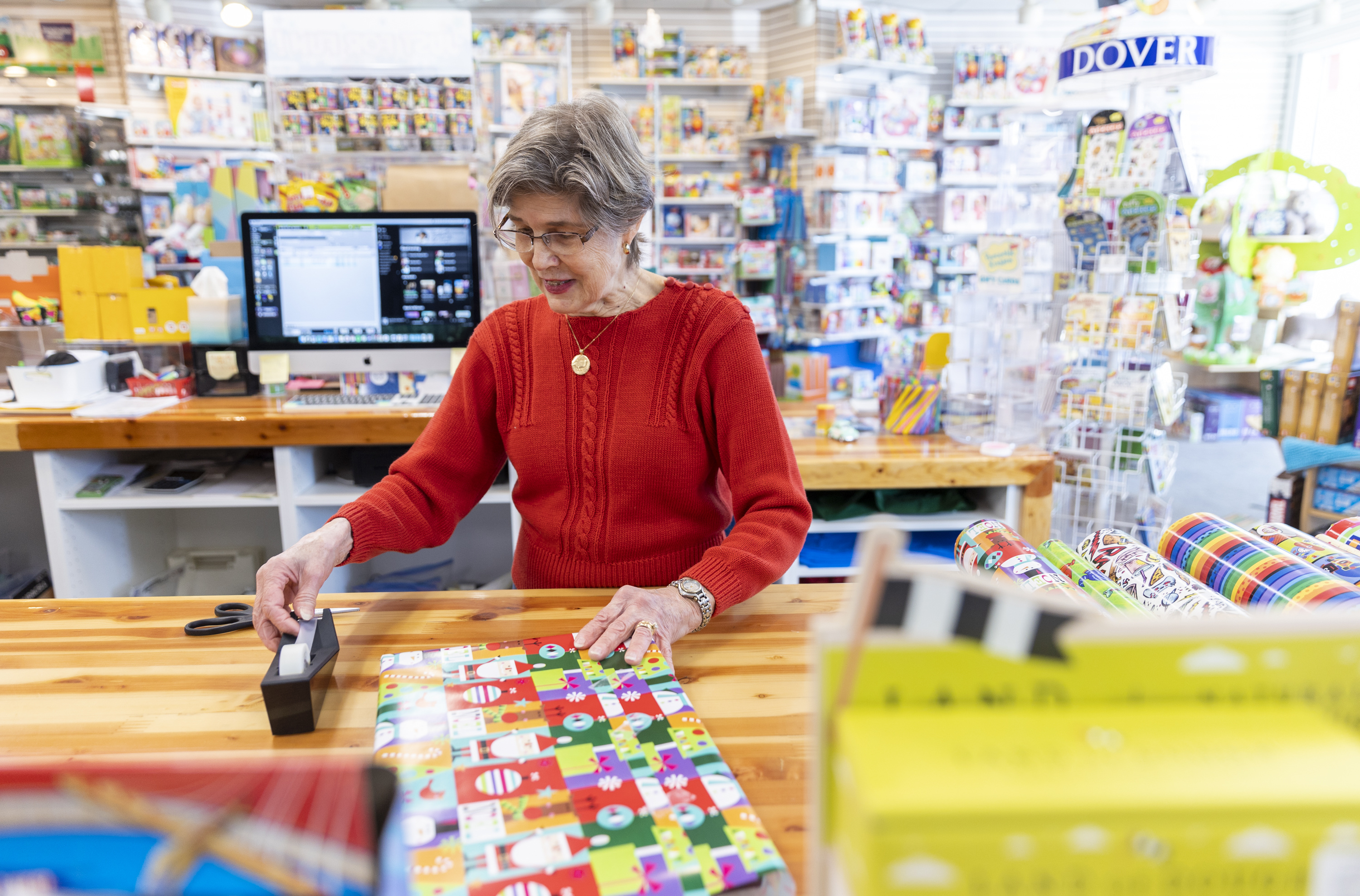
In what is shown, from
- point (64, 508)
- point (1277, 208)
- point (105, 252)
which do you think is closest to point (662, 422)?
point (64, 508)

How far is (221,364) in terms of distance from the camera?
2.96 meters

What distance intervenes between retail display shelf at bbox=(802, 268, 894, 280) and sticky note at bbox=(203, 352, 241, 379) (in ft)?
14.1

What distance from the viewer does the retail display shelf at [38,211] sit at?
6379mm

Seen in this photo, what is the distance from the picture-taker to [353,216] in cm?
274

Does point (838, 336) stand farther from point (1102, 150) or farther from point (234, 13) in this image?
point (234, 13)

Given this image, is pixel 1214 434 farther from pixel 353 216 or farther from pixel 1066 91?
pixel 353 216

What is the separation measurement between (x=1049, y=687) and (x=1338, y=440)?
4.45m

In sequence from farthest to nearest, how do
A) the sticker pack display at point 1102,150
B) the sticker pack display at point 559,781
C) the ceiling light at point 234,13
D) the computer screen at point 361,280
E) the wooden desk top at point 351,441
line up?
the ceiling light at point 234,13, the sticker pack display at point 1102,150, the computer screen at point 361,280, the wooden desk top at point 351,441, the sticker pack display at point 559,781

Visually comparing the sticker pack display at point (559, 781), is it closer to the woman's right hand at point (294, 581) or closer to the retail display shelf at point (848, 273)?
the woman's right hand at point (294, 581)

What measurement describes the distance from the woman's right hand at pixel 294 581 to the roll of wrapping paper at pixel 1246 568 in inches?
45.3

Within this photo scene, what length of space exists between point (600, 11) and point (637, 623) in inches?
254

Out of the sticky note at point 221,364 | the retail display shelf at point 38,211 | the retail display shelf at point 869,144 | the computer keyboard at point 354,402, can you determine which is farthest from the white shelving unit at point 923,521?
the retail display shelf at point 38,211

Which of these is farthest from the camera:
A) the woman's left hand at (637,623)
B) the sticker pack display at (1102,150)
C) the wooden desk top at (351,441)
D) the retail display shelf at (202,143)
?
the retail display shelf at (202,143)

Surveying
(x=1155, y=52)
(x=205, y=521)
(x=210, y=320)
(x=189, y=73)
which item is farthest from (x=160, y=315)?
(x=189, y=73)
